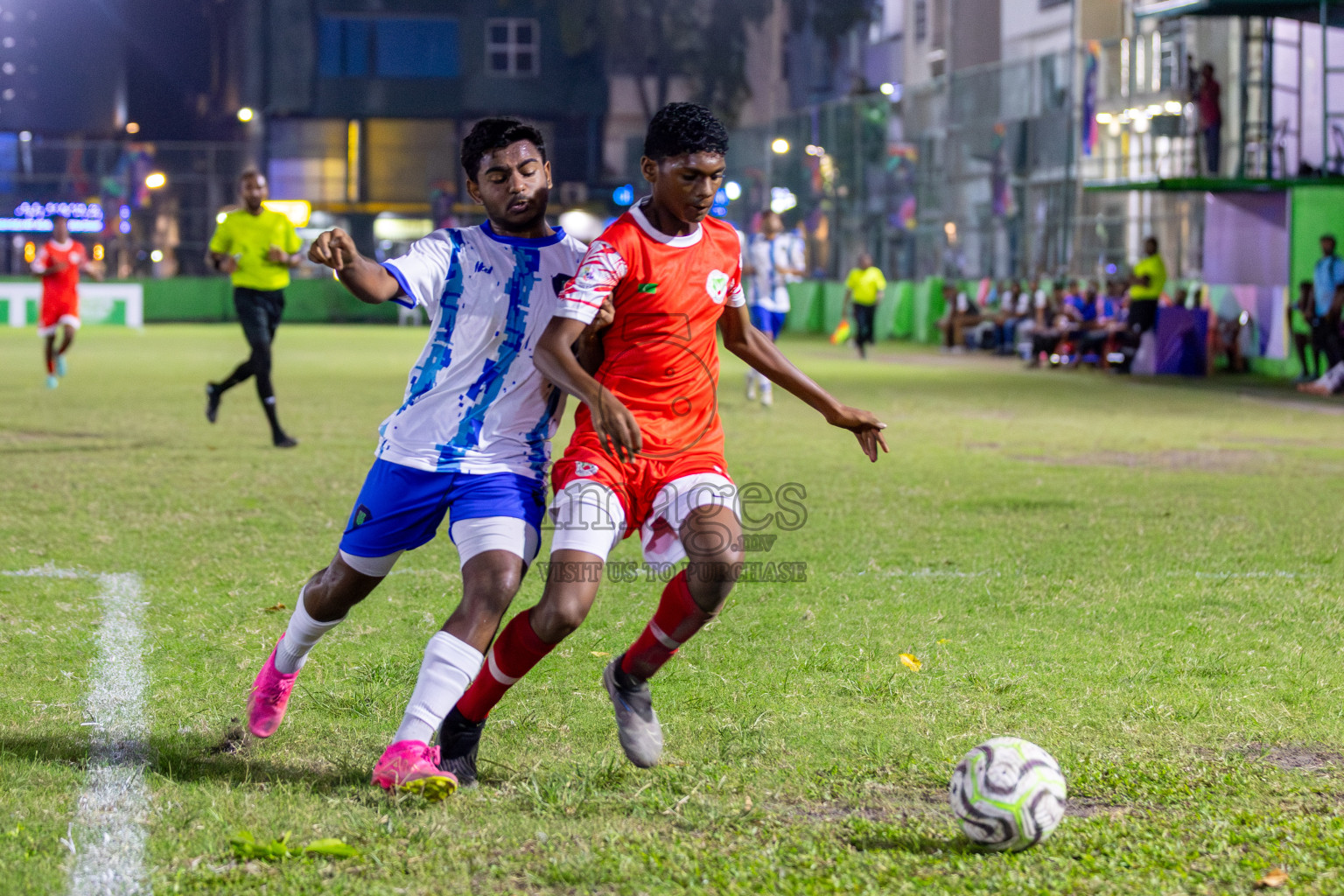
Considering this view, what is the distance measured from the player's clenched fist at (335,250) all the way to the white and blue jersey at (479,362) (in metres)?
0.18

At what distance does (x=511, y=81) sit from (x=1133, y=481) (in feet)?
150

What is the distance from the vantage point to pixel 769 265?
16.8 m

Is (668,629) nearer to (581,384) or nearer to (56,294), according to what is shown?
(581,384)

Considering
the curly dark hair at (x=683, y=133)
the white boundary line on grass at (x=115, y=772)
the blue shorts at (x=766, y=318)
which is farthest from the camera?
the blue shorts at (x=766, y=318)

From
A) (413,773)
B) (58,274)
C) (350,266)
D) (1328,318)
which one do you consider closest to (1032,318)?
(1328,318)

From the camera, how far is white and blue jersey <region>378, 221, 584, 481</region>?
4.05 m

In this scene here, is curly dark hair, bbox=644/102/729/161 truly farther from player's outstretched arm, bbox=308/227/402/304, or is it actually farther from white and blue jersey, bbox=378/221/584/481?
player's outstretched arm, bbox=308/227/402/304

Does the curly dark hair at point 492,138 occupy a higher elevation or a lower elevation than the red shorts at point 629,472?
higher

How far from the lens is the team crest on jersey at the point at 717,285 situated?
14.0ft

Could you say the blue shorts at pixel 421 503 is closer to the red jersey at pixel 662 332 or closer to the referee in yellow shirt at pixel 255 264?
the red jersey at pixel 662 332

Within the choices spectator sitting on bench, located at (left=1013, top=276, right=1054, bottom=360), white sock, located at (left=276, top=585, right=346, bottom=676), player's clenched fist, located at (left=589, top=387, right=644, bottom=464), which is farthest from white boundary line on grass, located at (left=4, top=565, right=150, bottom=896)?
spectator sitting on bench, located at (left=1013, top=276, right=1054, bottom=360)

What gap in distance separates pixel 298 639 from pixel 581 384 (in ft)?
3.76

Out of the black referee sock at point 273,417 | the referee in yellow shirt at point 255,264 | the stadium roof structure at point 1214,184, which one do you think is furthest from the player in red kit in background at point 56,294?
the stadium roof structure at point 1214,184

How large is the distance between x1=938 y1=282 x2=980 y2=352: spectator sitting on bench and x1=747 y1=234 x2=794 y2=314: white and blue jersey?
15023mm
